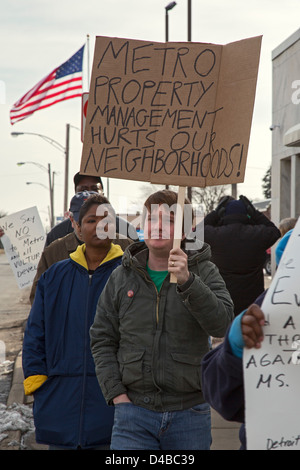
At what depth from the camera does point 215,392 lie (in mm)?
2473

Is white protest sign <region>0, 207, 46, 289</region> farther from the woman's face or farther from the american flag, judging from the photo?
the woman's face

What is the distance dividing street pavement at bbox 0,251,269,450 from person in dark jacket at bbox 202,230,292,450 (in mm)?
3432

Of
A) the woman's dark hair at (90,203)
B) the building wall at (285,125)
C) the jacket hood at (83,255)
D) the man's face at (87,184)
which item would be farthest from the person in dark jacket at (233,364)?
the building wall at (285,125)

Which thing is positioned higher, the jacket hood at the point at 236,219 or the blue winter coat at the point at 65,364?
the jacket hood at the point at 236,219

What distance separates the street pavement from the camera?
593 cm

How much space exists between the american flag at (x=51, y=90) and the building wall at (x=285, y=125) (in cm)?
513

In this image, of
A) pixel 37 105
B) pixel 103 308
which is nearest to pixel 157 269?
pixel 103 308

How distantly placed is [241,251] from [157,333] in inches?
119

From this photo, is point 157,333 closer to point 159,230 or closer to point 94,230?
point 159,230

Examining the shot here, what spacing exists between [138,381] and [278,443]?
1240mm

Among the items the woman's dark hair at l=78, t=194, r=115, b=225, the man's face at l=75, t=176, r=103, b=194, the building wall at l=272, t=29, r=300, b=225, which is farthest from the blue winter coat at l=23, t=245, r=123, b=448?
the building wall at l=272, t=29, r=300, b=225

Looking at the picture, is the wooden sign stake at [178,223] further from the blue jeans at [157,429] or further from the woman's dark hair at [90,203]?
the woman's dark hair at [90,203]

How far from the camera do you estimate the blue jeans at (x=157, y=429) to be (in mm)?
3391
